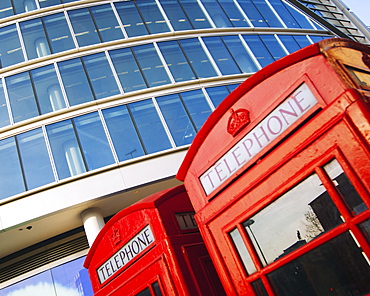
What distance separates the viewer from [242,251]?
9.53 ft

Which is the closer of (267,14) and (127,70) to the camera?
(127,70)

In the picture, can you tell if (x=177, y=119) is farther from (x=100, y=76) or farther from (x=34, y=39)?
(x=34, y=39)

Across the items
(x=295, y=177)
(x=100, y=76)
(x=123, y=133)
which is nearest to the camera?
(x=295, y=177)

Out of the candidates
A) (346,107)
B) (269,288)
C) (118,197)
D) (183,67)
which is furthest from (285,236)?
(183,67)

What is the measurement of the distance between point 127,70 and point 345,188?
11696 millimetres

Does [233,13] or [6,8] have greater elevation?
[6,8]

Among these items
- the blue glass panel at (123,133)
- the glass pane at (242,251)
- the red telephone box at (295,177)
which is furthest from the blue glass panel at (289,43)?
the glass pane at (242,251)

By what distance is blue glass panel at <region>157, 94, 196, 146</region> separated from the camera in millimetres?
11805

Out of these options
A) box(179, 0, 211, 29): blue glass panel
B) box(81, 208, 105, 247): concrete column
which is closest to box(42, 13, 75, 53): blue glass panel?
box(179, 0, 211, 29): blue glass panel

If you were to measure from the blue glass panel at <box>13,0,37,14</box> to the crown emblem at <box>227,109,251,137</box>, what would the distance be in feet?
46.3

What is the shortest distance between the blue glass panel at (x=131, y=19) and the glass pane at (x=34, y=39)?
3.03 meters

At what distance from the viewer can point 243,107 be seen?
112 inches

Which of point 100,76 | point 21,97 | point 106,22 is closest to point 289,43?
point 106,22

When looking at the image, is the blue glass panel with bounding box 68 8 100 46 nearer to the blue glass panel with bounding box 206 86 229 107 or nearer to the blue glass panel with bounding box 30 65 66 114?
the blue glass panel with bounding box 30 65 66 114
